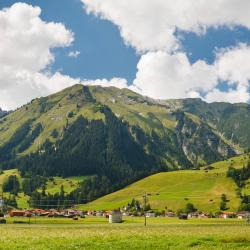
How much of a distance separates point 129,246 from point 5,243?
10.4 meters

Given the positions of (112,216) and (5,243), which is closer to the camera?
(5,243)

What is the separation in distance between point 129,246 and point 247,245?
9.63 m

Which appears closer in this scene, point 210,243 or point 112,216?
point 210,243

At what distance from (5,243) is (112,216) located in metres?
116

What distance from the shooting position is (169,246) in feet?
120

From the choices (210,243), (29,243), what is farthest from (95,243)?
(210,243)

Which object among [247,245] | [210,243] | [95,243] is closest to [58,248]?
[95,243]

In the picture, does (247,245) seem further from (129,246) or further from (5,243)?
(5,243)

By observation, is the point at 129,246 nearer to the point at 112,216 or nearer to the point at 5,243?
the point at 5,243

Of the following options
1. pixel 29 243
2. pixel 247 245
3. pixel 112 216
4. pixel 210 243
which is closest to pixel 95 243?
pixel 29 243

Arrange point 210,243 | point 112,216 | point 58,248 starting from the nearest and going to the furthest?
point 58,248, point 210,243, point 112,216

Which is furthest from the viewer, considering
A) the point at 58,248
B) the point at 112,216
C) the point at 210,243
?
the point at 112,216

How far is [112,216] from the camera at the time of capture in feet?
497

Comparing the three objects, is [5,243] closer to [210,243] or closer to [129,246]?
[129,246]
